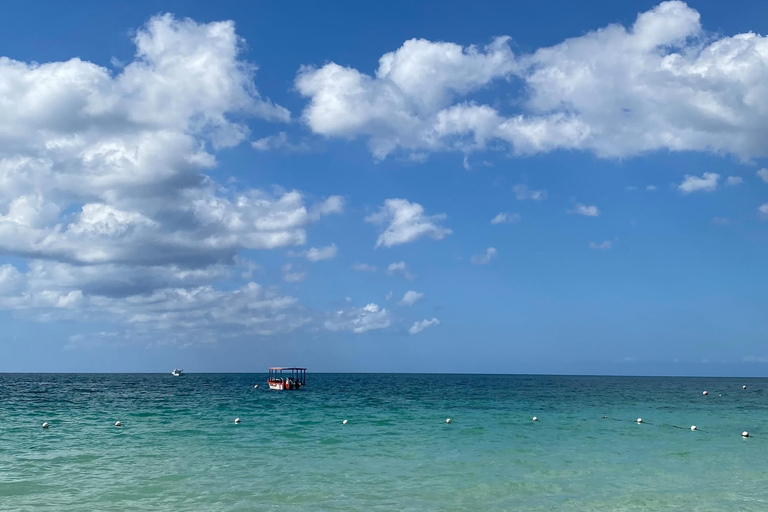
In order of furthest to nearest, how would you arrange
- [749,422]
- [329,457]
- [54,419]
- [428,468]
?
[749,422]
[54,419]
[329,457]
[428,468]

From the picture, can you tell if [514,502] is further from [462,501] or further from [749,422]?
[749,422]

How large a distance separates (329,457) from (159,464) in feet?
26.9

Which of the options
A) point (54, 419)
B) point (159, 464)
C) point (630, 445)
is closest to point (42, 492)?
point (159, 464)

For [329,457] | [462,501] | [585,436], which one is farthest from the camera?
[585,436]

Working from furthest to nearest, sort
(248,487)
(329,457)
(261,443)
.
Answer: (261,443), (329,457), (248,487)

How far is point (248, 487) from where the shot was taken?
2478 centimetres

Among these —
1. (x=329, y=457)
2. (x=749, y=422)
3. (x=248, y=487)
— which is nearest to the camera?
(x=248, y=487)

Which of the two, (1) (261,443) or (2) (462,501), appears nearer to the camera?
(2) (462,501)

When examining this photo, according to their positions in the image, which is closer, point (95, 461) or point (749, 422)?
point (95, 461)

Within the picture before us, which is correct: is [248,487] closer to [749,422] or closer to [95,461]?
[95,461]

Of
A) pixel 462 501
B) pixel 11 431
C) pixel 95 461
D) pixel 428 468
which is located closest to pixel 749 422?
pixel 428 468

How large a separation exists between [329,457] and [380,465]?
11.3 ft

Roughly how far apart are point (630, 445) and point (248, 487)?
23.8 metres

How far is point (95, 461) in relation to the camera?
30.1 m
